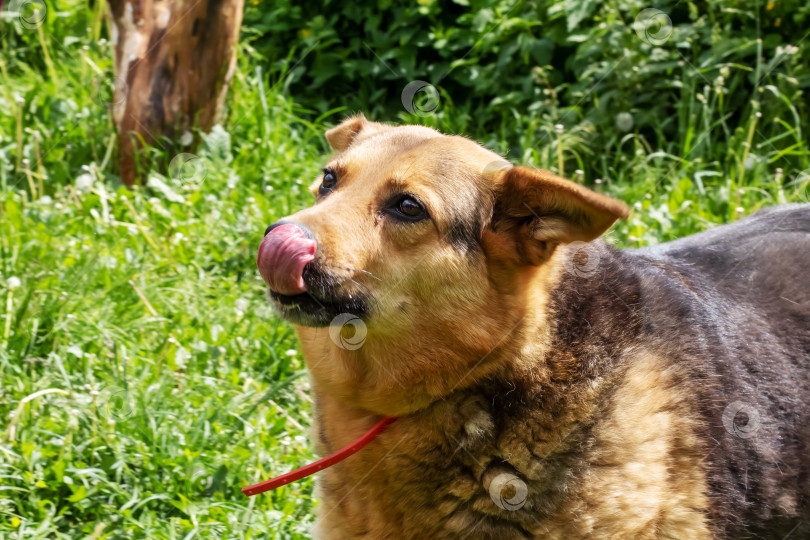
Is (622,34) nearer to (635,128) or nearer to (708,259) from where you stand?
(635,128)

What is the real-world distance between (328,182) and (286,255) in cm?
70

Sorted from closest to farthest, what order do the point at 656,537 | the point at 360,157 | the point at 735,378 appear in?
the point at 656,537 → the point at 735,378 → the point at 360,157

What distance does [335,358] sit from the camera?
3.29 meters

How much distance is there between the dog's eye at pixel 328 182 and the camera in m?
3.54

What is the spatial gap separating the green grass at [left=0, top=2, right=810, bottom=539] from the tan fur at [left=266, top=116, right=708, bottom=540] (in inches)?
37.4

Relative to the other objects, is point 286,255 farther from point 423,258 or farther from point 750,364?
point 750,364

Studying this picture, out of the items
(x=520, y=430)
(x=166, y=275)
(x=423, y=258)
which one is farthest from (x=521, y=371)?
(x=166, y=275)

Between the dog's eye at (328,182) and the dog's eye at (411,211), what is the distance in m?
0.44

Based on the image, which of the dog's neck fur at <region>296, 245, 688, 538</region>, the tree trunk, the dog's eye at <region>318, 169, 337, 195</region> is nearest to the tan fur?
the dog's neck fur at <region>296, 245, 688, 538</region>

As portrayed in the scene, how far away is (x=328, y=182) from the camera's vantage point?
11.7 ft

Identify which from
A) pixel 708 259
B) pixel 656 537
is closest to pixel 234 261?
pixel 708 259

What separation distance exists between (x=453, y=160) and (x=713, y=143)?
12.0 ft

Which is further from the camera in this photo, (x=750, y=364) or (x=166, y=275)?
(x=166, y=275)

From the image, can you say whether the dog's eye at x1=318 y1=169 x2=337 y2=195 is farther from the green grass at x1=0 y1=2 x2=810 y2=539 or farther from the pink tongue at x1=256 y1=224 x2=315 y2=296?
the green grass at x1=0 y1=2 x2=810 y2=539
